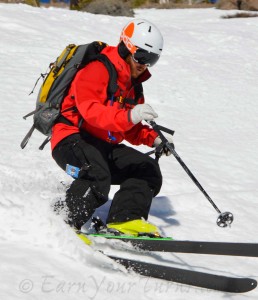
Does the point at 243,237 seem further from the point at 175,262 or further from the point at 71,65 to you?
the point at 71,65

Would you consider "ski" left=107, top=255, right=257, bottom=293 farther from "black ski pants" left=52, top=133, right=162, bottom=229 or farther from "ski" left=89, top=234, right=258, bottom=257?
"black ski pants" left=52, top=133, right=162, bottom=229

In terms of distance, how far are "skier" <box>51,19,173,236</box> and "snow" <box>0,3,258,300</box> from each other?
0.29 meters

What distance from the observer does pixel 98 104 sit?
4223 mm

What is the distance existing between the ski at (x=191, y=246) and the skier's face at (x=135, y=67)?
1350 mm

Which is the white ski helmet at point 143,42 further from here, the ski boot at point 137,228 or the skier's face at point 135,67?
the ski boot at point 137,228

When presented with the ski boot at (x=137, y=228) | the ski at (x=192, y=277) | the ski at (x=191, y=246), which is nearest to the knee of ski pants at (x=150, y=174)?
the ski boot at (x=137, y=228)

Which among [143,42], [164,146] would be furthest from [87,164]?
[143,42]

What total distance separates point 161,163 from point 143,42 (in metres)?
2.97

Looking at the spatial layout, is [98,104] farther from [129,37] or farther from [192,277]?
[192,277]

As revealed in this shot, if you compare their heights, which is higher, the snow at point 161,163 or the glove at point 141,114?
the glove at point 141,114

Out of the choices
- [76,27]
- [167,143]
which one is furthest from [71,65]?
[76,27]

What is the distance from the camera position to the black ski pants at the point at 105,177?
14.5ft

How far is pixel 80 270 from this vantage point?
147 inches

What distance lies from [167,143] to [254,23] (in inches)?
571
